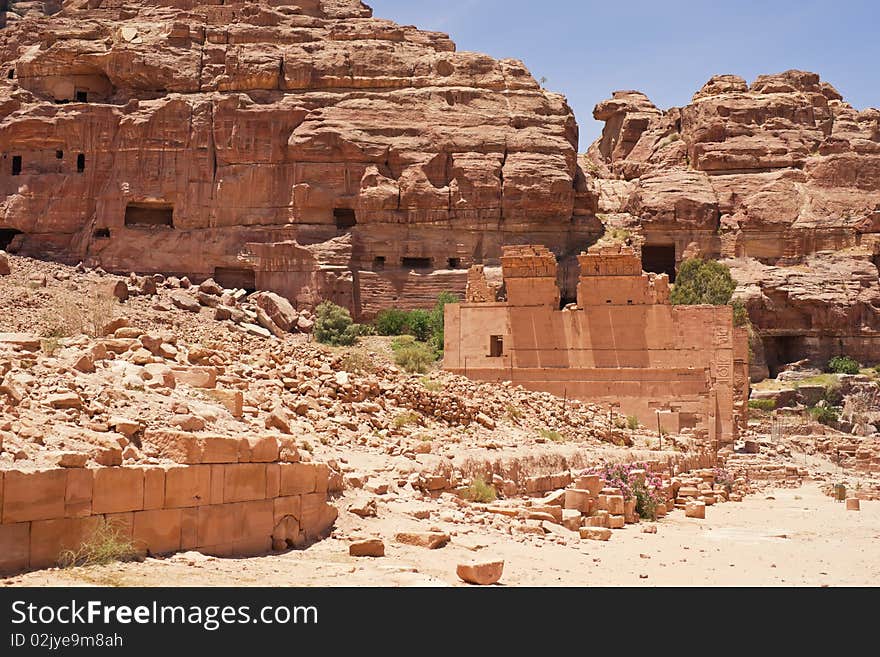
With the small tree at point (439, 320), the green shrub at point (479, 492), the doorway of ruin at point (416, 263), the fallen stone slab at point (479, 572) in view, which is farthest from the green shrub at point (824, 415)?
the fallen stone slab at point (479, 572)

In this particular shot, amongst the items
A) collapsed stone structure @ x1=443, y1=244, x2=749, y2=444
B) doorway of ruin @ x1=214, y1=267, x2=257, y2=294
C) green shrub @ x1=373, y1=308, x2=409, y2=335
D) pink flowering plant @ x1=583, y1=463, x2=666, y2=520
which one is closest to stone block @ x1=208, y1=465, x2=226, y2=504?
pink flowering plant @ x1=583, y1=463, x2=666, y2=520

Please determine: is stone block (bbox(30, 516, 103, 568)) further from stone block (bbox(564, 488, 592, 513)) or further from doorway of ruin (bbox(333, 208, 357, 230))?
doorway of ruin (bbox(333, 208, 357, 230))

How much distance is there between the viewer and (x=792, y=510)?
59.6ft

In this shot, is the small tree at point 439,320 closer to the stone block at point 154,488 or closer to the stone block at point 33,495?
the stone block at point 154,488

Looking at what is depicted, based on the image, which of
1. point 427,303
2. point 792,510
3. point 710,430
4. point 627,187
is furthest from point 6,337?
point 627,187

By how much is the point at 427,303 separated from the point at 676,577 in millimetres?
32126

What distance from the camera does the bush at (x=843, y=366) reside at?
42650mm

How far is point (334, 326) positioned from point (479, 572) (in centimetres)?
3006

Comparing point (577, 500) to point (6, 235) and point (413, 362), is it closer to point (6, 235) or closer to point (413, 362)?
point (413, 362)

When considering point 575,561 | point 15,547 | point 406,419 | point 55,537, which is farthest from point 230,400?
point 406,419

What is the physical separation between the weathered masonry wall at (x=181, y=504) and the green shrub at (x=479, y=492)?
122 inches

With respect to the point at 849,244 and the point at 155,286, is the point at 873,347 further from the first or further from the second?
the point at 155,286

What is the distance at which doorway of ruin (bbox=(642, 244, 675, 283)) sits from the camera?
47625 mm

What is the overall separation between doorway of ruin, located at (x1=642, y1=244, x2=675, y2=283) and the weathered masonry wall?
38.5 metres
